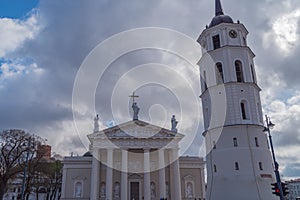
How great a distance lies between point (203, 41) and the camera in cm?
2892

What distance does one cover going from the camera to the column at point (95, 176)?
37.5m

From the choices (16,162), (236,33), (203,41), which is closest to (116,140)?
(16,162)

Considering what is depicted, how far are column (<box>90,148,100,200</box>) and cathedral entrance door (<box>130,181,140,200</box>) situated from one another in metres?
5.28

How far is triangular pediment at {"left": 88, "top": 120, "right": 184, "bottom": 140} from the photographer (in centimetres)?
4089

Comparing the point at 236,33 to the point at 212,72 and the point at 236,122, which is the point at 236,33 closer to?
the point at 212,72

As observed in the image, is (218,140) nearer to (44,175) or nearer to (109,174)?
(109,174)

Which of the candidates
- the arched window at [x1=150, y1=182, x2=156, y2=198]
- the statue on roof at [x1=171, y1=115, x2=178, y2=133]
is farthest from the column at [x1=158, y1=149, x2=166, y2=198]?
the statue on roof at [x1=171, y1=115, x2=178, y2=133]

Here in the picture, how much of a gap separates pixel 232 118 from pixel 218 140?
2.20m

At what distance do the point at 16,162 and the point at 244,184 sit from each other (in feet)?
93.0

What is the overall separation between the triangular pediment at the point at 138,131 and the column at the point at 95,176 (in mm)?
2659

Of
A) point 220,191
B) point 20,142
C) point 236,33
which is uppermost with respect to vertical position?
point 236,33

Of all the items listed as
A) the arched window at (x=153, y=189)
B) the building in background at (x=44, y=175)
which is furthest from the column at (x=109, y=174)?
the building in background at (x=44, y=175)

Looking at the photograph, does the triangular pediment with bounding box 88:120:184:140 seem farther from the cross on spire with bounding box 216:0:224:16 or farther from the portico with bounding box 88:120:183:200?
the cross on spire with bounding box 216:0:224:16

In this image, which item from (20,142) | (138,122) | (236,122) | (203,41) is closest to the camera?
(236,122)
